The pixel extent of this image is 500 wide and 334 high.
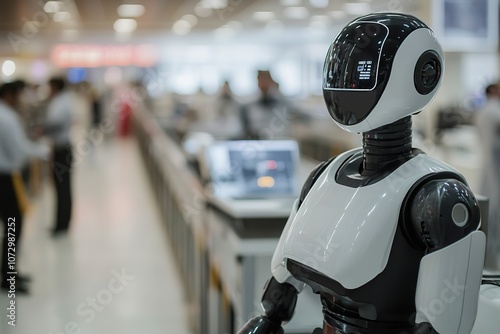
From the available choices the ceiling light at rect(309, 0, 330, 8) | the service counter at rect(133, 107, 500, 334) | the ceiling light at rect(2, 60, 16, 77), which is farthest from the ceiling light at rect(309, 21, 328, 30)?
the service counter at rect(133, 107, 500, 334)

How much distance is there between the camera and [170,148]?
6969mm

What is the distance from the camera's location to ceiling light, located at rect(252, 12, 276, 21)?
15.2 metres

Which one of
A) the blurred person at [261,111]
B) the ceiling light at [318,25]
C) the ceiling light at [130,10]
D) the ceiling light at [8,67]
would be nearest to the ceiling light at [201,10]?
the ceiling light at [130,10]

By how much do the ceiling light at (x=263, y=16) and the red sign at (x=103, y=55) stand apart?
6943mm

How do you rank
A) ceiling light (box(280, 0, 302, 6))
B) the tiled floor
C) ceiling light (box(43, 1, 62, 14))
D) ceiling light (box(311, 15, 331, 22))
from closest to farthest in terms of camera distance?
the tiled floor < ceiling light (box(43, 1, 62, 14)) < ceiling light (box(280, 0, 302, 6)) < ceiling light (box(311, 15, 331, 22))

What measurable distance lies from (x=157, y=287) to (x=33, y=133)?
4.35 meters

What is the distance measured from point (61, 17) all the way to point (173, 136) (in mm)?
6190

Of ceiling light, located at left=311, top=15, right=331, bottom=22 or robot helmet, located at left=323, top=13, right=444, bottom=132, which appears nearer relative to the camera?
robot helmet, located at left=323, top=13, right=444, bottom=132

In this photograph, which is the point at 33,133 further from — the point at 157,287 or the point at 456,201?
the point at 456,201

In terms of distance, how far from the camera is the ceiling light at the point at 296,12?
14.0 m

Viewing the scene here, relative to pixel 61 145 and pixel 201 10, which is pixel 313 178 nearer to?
pixel 61 145

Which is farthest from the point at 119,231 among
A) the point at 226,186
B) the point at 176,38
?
the point at 176,38

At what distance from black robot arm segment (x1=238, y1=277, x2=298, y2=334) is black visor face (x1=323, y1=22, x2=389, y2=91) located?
512 millimetres

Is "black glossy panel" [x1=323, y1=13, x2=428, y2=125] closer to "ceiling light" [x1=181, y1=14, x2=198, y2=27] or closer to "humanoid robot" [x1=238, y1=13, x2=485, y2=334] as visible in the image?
"humanoid robot" [x1=238, y1=13, x2=485, y2=334]
